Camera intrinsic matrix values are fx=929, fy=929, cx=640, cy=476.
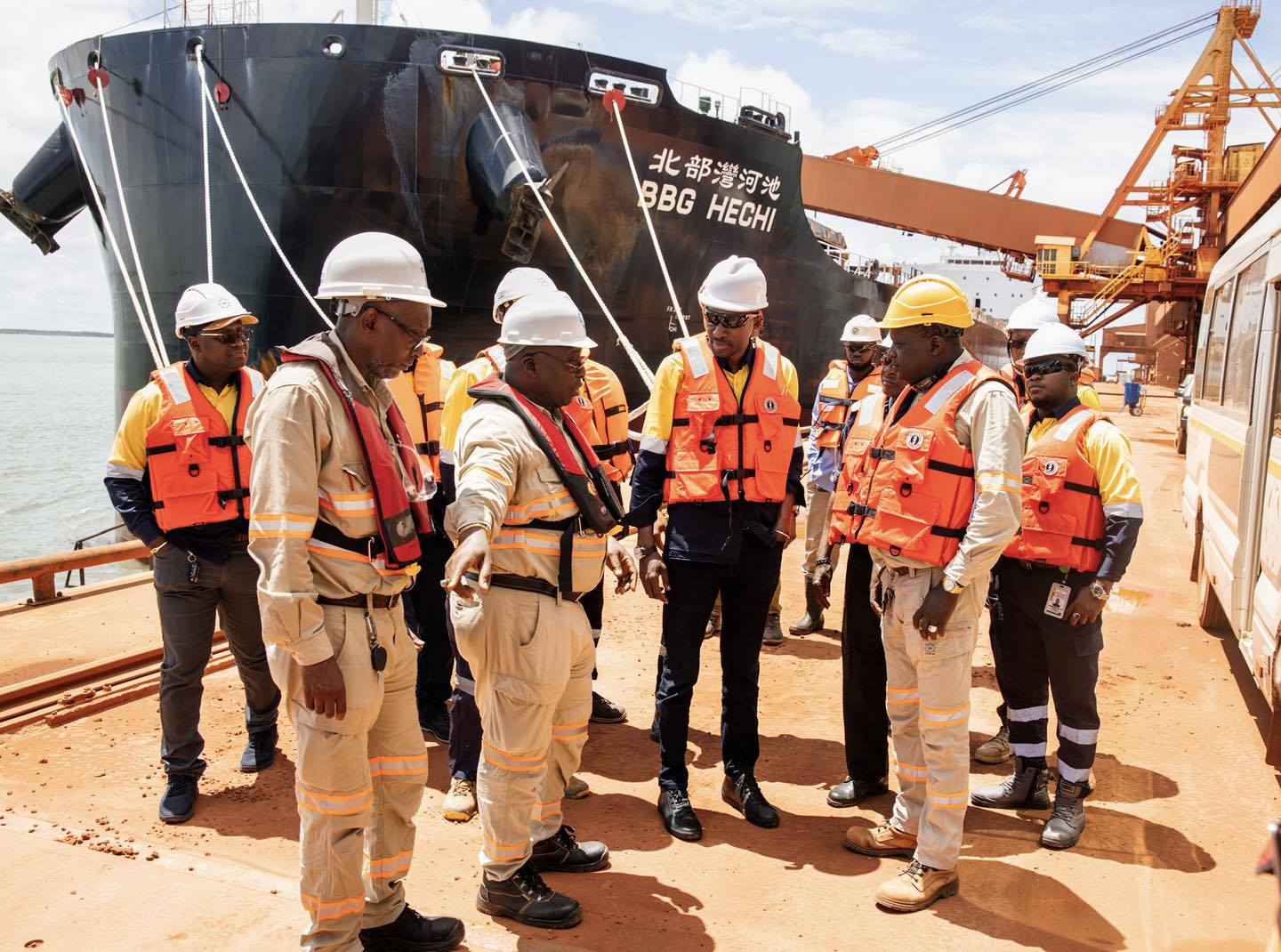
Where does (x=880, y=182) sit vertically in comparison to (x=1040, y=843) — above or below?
above

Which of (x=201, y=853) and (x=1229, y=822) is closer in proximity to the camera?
(x=201, y=853)

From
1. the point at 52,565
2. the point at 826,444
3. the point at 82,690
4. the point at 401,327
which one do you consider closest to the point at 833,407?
the point at 826,444

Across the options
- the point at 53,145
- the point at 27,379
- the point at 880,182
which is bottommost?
the point at 27,379

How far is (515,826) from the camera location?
309 cm

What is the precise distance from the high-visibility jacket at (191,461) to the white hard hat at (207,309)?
0.25 metres

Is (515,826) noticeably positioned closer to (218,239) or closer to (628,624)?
(628,624)

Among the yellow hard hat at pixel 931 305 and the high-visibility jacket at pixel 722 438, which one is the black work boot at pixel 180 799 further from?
the yellow hard hat at pixel 931 305

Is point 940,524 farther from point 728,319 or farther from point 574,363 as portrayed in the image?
point 574,363

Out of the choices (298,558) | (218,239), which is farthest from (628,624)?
(218,239)

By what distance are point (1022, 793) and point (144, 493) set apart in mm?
4164

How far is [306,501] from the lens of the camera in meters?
2.58

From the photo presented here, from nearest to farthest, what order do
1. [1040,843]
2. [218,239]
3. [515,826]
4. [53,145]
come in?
[515,826]
[1040,843]
[218,239]
[53,145]

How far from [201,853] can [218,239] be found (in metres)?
11.1

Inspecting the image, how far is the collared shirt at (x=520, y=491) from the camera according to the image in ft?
9.70
